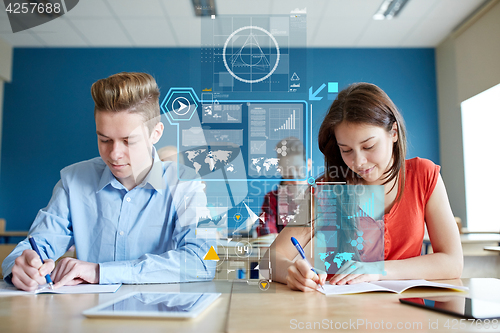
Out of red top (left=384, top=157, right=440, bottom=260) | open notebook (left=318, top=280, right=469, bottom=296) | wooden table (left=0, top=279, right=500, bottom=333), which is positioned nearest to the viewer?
wooden table (left=0, top=279, right=500, bottom=333)

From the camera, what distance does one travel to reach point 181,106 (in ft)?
3.12

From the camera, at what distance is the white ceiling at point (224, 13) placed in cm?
315

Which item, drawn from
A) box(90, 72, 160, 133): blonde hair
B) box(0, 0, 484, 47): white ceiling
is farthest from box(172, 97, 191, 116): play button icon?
box(0, 0, 484, 47): white ceiling

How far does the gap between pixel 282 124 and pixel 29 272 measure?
68cm

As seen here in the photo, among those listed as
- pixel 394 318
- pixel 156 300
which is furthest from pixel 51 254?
pixel 394 318

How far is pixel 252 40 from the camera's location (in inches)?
36.4

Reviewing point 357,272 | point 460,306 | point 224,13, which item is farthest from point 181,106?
point 224,13

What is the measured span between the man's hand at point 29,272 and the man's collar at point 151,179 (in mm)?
312

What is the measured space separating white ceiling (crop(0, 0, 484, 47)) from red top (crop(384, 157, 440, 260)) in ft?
7.41

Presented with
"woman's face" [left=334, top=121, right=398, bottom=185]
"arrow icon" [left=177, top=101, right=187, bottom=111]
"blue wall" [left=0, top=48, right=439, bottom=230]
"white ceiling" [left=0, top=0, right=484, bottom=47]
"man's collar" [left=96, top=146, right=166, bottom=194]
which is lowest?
"man's collar" [left=96, top=146, right=166, bottom=194]

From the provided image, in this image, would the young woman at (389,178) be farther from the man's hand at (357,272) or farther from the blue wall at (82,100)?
the blue wall at (82,100)

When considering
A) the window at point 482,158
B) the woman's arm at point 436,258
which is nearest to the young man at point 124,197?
the woman's arm at point 436,258

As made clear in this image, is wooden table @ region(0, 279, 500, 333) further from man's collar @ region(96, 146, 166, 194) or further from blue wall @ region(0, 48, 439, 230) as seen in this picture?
blue wall @ region(0, 48, 439, 230)

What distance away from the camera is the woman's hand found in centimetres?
76
